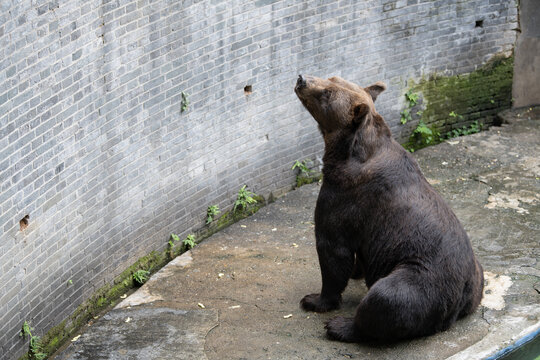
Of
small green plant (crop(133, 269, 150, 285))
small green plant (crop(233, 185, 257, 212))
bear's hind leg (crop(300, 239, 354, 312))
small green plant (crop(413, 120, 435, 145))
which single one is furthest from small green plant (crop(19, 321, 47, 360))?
small green plant (crop(413, 120, 435, 145))

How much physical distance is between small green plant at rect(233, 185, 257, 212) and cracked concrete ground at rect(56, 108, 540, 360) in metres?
0.19

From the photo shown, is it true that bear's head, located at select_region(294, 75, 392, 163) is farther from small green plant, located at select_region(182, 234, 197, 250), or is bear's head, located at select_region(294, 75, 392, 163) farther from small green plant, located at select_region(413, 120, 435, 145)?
small green plant, located at select_region(413, 120, 435, 145)

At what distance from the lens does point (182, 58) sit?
8.64 metres

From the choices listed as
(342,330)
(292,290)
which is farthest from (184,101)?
(342,330)

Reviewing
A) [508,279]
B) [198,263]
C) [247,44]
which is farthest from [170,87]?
[508,279]

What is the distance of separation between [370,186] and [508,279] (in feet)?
6.09

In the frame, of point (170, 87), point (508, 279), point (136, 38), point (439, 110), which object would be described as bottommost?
point (508, 279)

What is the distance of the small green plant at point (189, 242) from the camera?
9.29 metres

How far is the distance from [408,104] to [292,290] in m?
4.20

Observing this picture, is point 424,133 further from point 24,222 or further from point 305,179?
point 24,222

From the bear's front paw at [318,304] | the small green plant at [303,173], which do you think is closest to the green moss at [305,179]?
the small green plant at [303,173]

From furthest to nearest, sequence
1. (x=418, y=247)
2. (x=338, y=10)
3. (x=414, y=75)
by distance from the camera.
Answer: (x=414, y=75) → (x=338, y=10) → (x=418, y=247)

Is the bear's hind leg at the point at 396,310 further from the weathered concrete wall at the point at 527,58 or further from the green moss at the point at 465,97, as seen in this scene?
the weathered concrete wall at the point at 527,58

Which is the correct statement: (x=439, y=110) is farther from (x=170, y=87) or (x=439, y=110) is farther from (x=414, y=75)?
(x=170, y=87)
